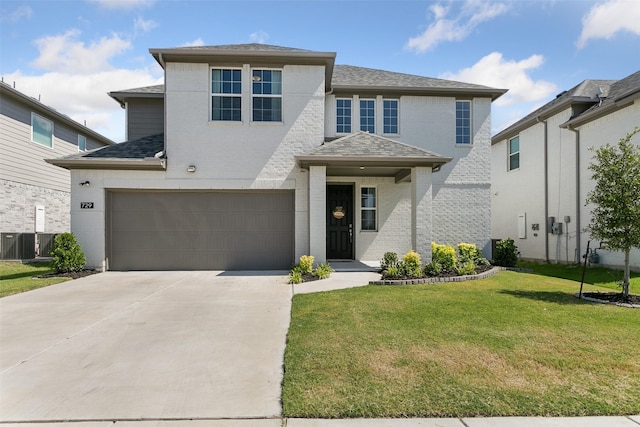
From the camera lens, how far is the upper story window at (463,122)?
14.4 m

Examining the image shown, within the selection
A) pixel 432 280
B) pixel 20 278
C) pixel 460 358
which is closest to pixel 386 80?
pixel 432 280

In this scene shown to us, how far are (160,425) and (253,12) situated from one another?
32.8 ft

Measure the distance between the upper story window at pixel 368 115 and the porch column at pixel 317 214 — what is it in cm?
375

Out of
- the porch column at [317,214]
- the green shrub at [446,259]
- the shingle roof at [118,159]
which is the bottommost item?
the green shrub at [446,259]

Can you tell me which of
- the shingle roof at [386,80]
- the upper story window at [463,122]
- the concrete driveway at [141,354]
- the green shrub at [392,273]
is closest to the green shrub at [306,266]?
the green shrub at [392,273]

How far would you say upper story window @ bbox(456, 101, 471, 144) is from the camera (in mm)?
14367

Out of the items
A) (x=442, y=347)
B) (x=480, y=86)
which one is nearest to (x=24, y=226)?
(x=442, y=347)

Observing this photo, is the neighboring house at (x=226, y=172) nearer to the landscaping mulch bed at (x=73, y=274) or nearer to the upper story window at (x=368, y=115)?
the landscaping mulch bed at (x=73, y=274)

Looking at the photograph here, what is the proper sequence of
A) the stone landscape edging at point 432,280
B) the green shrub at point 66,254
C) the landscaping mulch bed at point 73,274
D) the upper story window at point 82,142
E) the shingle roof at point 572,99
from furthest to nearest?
the upper story window at point 82,142
the shingle roof at point 572,99
the green shrub at point 66,254
the landscaping mulch bed at point 73,274
the stone landscape edging at point 432,280

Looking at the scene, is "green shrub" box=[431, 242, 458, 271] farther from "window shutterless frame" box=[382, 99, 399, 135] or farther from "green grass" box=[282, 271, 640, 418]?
"window shutterless frame" box=[382, 99, 399, 135]

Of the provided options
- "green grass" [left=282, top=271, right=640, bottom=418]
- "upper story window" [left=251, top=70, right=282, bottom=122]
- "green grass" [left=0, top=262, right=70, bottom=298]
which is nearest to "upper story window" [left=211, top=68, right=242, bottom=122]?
"upper story window" [left=251, top=70, right=282, bottom=122]

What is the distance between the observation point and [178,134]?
463 inches

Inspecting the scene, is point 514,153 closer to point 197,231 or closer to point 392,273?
point 392,273

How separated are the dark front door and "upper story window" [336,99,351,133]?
6.93 ft
